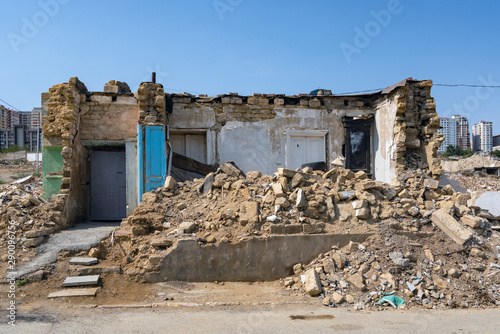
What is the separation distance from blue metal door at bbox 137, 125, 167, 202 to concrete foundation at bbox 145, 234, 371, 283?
3.49 meters

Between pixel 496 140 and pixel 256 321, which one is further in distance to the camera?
pixel 496 140

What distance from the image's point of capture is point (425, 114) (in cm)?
942

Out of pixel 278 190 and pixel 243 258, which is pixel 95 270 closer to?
pixel 243 258

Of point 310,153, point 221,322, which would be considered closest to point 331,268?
point 221,322

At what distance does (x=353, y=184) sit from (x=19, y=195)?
7.49m

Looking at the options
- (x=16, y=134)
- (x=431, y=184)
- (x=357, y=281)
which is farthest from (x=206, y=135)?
(x=16, y=134)

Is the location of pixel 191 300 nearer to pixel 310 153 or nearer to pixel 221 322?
pixel 221 322

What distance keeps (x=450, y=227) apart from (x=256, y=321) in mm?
4000

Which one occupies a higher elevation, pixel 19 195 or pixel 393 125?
pixel 393 125

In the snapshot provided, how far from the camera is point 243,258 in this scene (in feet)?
18.9

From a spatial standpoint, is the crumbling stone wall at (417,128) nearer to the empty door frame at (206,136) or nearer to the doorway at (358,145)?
the doorway at (358,145)

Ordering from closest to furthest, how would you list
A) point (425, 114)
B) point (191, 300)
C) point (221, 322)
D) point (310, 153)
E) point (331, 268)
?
1. point (221, 322)
2. point (191, 300)
3. point (331, 268)
4. point (425, 114)
5. point (310, 153)

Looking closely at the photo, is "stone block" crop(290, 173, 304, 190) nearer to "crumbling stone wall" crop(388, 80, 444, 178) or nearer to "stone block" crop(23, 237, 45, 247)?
"crumbling stone wall" crop(388, 80, 444, 178)

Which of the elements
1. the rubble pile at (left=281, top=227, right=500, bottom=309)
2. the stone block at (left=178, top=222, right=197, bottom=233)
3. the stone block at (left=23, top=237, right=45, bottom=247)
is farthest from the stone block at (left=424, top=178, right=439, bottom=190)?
the stone block at (left=23, top=237, right=45, bottom=247)
